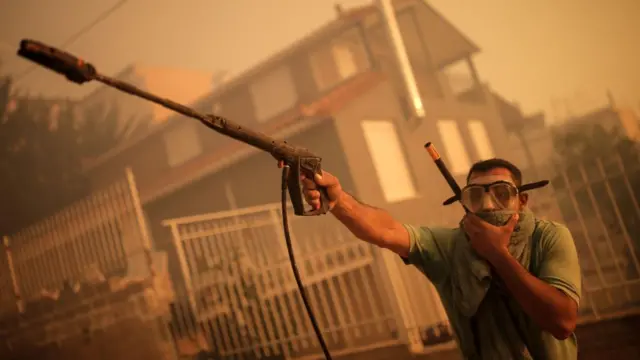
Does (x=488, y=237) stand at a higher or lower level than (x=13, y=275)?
lower

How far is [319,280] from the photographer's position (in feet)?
15.1

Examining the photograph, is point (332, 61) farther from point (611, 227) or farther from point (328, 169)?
point (611, 227)

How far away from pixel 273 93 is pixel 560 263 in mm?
9879

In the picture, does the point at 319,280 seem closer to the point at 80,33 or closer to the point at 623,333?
the point at 623,333

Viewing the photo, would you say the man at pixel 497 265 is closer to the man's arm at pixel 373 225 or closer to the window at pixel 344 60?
the man's arm at pixel 373 225

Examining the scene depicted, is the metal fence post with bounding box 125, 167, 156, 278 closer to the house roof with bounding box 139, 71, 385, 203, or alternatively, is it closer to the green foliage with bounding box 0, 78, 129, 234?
the green foliage with bounding box 0, 78, 129, 234

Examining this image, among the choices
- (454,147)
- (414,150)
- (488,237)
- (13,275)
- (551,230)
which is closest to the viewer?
(488,237)

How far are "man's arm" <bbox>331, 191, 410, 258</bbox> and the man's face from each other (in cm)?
32

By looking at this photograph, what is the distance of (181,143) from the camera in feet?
38.3

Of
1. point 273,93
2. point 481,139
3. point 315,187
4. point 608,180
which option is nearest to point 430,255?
point 315,187

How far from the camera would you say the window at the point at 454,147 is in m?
9.51

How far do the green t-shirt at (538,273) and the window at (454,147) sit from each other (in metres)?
7.95

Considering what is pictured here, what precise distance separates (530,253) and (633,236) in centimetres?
460

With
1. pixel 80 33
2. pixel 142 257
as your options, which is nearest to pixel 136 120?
pixel 80 33
